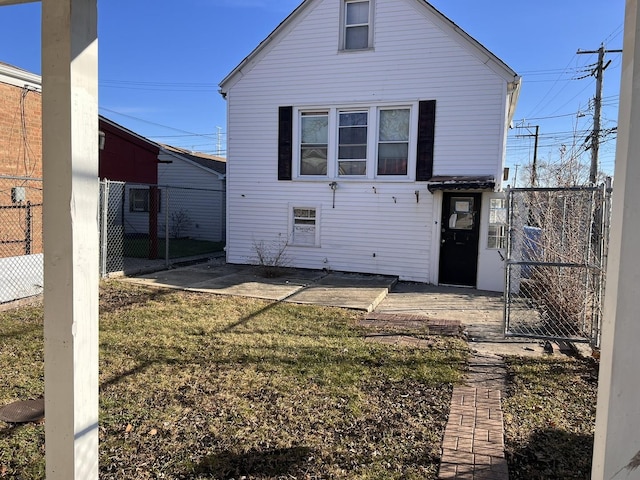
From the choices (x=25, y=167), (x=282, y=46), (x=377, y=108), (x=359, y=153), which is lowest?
(x=25, y=167)

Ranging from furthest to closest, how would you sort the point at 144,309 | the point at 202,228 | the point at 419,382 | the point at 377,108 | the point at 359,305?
the point at 202,228 → the point at 377,108 → the point at 359,305 → the point at 144,309 → the point at 419,382

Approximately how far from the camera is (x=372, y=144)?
35.0 ft

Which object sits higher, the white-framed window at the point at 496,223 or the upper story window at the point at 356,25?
the upper story window at the point at 356,25

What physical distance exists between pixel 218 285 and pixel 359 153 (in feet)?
15.6

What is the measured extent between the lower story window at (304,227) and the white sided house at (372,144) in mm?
27

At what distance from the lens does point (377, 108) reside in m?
10.6

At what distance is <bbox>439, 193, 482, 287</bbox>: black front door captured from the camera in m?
10.1

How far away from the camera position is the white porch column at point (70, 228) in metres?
2.00

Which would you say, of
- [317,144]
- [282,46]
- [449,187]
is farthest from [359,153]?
[282,46]

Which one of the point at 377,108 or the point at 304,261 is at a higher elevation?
the point at 377,108

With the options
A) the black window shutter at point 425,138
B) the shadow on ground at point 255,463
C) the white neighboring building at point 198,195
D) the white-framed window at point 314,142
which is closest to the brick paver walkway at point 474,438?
the shadow on ground at point 255,463

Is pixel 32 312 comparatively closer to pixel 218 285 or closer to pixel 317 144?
pixel 218 285

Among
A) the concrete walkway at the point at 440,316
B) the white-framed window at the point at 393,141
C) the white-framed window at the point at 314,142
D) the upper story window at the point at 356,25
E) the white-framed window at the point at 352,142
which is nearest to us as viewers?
the concrete walkway at the point at 440,316

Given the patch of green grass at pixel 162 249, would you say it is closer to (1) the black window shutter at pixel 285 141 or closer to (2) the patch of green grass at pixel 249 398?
(1) the black window shutter at pixel 285 141
